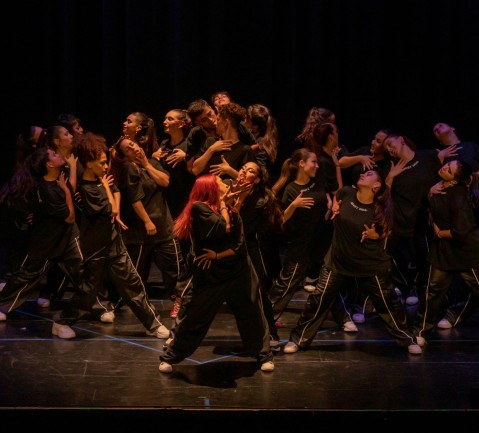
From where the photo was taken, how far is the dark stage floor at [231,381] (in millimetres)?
4555

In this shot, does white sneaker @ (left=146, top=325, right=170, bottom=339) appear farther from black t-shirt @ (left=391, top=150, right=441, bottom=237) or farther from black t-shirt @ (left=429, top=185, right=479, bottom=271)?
black t-shirt @ (left=391, top=150, right=441, bottom=237)

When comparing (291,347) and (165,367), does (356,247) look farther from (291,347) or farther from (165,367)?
(165,367)

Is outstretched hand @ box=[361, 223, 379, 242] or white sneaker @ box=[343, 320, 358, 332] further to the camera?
white sneaker @ box=[343, 320, 358, 332]

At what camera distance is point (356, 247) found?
220 inches

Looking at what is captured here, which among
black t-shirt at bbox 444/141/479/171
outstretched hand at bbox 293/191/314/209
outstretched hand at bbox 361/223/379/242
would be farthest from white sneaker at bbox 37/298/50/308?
black t-shirt at bbox 444/141/479/171

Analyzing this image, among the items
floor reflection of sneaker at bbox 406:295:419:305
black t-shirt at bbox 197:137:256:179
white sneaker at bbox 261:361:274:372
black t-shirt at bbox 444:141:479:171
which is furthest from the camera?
black t-shirt at bbox 444:141:479:171

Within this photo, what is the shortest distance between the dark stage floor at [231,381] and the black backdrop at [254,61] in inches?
122

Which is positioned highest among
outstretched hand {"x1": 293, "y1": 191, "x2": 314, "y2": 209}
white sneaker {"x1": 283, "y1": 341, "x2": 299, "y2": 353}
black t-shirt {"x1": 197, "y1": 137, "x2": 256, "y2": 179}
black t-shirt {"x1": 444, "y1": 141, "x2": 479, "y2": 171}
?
black t-shirt {"x1": 197, "y1": 137, "x2": 256, "y2": 179}

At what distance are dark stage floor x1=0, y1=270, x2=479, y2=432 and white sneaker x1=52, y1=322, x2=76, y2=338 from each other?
2.7 inches

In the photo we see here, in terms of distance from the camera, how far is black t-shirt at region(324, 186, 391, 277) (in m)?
5.55

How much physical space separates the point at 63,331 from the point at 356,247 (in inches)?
83.6

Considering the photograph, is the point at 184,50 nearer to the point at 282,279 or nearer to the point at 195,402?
the point at 282,279

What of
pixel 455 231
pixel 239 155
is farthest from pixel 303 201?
pixel 455 231
